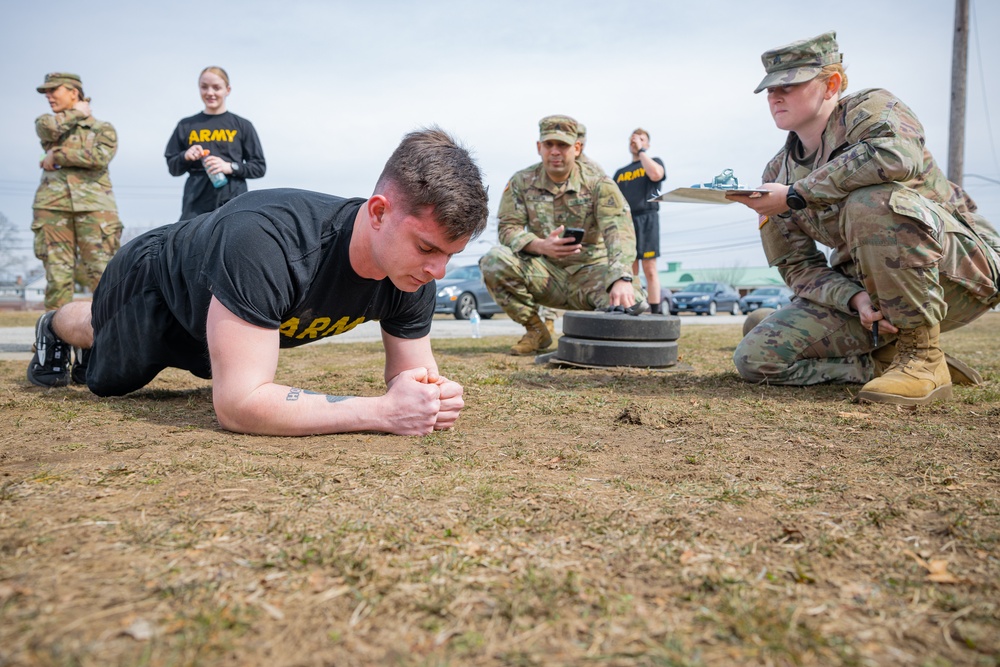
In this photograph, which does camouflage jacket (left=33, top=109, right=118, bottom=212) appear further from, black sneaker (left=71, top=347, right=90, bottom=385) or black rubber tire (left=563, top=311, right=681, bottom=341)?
black rubber tire (left=563, top=311, right=681, bottom=341)

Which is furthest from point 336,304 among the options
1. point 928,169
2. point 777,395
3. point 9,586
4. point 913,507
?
point 928,169

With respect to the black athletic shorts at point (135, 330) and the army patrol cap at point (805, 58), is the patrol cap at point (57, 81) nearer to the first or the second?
the black athletic shorts at point (135, 330)

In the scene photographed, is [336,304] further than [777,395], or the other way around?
[777,395]

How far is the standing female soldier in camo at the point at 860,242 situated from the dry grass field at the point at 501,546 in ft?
2.68

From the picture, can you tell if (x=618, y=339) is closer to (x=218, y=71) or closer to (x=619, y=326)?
(x=619, y=326)

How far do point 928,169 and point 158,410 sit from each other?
3.89m

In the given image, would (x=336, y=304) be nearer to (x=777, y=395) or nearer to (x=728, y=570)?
(x=728, y=570)

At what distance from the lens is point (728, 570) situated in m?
1.50

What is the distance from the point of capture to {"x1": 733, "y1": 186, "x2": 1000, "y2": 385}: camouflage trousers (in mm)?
3418

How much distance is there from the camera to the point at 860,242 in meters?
3.50

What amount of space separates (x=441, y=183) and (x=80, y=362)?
2581mm

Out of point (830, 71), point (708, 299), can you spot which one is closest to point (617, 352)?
point (830, 71)

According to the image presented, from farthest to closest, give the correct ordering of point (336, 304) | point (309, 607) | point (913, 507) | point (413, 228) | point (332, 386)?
point (332, 386)
point (336, 304)
point (413, 228)
point (913, 507)
point (309, 607)

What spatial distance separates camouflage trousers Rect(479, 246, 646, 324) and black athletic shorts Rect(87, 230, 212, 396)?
→ 10.4 ft
